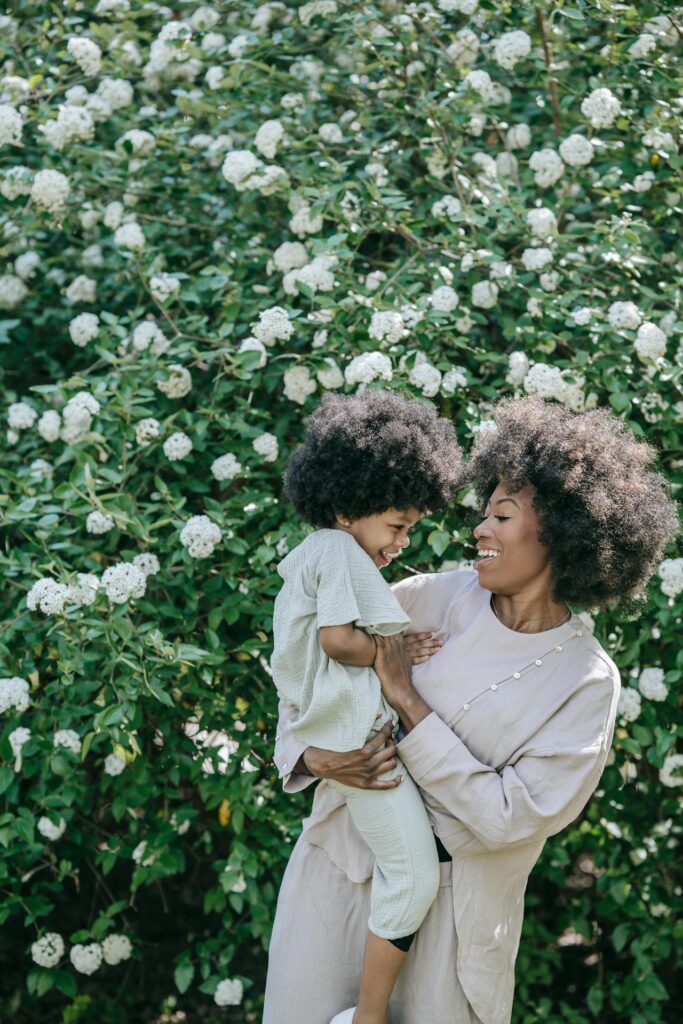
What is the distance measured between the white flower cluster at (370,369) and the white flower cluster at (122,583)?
0.72m

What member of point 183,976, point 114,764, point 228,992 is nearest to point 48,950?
point 183,976

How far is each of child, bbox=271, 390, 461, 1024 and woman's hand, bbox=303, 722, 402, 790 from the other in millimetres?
18

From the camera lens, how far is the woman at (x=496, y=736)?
2219 mm

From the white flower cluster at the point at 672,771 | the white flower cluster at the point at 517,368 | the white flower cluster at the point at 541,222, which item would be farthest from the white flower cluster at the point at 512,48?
the white flower cluster at the point at 672,771

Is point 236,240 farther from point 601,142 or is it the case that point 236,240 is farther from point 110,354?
point 601,142

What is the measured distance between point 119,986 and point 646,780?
1920 millimetres

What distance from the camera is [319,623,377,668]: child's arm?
2.21 m

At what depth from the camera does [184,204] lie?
13.1 ft

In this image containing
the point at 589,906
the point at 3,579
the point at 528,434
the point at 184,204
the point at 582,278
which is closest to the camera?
the point at 528,434

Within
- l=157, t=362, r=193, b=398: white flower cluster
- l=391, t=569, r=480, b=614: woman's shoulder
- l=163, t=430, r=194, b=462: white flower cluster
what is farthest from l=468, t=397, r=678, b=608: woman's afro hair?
l=157, t=362, r=193, b=398: white flower cluster

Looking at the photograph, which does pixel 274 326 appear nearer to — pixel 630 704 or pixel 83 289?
pixel 83 289

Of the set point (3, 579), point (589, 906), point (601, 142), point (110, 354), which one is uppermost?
point (601, 142)

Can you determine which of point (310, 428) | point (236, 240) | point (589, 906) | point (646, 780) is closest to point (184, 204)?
point (236, 240)

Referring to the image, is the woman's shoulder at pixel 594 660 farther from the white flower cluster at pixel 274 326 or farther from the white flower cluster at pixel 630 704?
the white flower cluster at pixel 274 326
